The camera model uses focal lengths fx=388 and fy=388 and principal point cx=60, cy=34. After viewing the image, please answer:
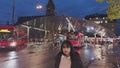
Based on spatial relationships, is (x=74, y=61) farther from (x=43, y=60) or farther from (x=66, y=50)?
(x=43, y=60)

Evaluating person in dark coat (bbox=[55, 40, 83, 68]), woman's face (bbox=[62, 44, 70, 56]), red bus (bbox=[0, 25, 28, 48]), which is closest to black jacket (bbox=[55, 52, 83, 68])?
person in dark coat (bbox=[55, 40, 83, 68])

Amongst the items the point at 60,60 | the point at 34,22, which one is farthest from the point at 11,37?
the point at 34,22

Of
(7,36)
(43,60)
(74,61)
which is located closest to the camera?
(74,61)

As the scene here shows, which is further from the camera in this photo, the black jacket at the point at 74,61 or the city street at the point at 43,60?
the city street at the point at 43,60

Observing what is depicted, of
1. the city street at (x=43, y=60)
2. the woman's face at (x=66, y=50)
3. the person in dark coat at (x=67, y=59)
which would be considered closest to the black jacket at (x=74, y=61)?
the person in dark coat at (x=67, y=59)

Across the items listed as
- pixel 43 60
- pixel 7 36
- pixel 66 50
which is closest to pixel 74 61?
pixel 66 50

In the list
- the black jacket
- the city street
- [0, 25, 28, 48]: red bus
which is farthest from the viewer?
[0, 25, 28, 48]: red bus

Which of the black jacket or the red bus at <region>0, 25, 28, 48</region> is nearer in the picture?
the black jacket

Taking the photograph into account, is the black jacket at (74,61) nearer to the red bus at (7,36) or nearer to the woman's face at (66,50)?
the woman's face at (66,50)

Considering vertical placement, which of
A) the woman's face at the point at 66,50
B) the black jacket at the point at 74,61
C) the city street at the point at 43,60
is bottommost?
the city street at the point at 43,60

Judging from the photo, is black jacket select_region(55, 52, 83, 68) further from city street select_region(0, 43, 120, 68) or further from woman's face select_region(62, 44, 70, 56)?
city street select_region(0, 43, 120, 68)

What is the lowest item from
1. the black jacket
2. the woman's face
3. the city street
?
the city street

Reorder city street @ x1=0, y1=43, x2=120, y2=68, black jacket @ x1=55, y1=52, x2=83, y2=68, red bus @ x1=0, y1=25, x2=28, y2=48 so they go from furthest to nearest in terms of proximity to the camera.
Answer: red bus @ x1=0, y1=25, x2=28, y2=48 < city street @ x1=0, y1=43, x2=120, y2=68 < black jacket @ x1=55, y1=52, x2=83, y2=68

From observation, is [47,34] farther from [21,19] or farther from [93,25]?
[21,19]
